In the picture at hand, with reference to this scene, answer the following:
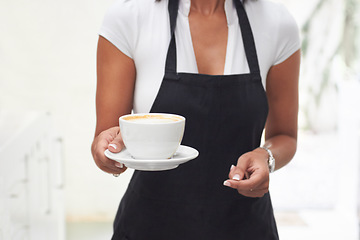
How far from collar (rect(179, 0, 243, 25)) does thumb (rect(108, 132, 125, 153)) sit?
399mm

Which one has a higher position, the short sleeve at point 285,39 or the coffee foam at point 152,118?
the short sleeve at point 285,39

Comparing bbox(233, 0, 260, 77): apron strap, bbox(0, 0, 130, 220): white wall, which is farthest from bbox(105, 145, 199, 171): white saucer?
bbox(0, 0, 130, 220): white wall

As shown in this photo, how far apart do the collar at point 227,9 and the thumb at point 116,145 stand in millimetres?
399

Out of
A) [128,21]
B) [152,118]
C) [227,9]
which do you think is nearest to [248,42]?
[227,9]

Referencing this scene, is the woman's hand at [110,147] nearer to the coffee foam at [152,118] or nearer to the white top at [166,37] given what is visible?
the coffee foam at [152,118]

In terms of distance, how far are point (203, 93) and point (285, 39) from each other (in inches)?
9.5

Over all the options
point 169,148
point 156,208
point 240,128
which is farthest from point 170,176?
point 169,148

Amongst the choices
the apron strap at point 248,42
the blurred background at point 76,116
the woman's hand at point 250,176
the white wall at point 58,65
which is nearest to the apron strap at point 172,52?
the apron strap at point 248,42

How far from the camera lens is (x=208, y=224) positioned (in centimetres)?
104

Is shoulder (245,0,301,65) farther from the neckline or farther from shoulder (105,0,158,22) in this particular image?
shoulder (105,0,158,22)

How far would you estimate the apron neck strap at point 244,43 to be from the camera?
3.24ft

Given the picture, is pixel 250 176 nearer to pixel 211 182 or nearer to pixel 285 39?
pixel 211 182

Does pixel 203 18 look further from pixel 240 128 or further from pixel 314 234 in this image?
pixel 314 234

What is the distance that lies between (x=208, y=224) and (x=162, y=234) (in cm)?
11
